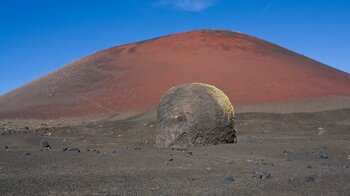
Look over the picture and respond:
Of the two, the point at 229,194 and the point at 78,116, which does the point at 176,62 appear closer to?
the point at 78,116

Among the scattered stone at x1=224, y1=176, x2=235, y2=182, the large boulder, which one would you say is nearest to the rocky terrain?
the scattered stone at x1=224, y1=176, x2=235, y2=182

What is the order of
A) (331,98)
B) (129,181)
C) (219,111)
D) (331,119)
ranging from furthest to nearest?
(331,98) → (331,119) → (219,111) → (129,181)

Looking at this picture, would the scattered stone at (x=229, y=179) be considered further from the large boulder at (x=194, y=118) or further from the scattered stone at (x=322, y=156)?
the large boulder at (x=194, y=118)

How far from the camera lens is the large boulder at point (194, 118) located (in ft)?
31.1

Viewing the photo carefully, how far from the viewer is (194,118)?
373 inches

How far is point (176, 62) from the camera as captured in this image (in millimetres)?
36031

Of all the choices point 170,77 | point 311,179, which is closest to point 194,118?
point 311,179

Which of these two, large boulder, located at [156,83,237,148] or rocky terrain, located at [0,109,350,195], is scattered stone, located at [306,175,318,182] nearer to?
rocky terrain, located at [0,109,350,195]

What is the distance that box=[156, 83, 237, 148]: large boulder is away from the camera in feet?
31.1

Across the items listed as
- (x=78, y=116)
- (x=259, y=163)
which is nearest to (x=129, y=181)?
(x=259, y=163)

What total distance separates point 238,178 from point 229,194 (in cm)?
105

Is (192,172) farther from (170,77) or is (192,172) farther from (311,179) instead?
(170,77)

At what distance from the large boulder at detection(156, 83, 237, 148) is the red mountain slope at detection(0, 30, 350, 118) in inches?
687

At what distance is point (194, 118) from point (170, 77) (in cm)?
2336
